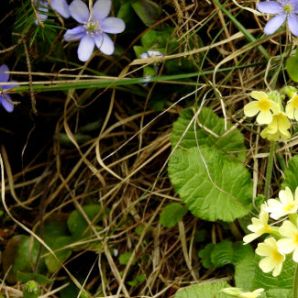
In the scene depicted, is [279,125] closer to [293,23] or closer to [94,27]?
[293,23]

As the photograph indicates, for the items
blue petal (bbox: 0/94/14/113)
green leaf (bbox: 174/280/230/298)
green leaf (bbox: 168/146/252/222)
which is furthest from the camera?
blue petal (bbox: 0/94/14/113)

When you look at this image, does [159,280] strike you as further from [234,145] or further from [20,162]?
[20,162]

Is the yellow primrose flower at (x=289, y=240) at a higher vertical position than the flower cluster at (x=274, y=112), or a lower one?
lower

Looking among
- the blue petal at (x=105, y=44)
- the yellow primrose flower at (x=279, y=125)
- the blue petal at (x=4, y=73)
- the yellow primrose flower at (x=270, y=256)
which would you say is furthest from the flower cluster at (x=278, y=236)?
the blue petal at (x=4, y=73)

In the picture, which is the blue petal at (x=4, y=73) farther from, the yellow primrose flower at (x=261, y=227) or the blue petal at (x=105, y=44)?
the yellow primrose flower at (x=261, y=227)

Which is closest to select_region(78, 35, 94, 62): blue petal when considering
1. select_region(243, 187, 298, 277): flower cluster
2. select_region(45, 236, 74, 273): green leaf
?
select_region(45, 236, 74, 273): green leaf

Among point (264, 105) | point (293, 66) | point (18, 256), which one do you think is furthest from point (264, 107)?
point (18, 256)

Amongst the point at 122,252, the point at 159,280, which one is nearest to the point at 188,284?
the point at 159,280

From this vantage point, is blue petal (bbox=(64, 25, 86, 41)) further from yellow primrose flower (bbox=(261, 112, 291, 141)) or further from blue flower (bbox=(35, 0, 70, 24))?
yellow primrose flower (bbox=(261, 112, 291, 141))
